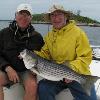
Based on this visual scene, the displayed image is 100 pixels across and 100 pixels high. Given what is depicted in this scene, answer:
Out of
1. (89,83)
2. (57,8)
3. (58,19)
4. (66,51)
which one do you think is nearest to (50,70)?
(66,51)

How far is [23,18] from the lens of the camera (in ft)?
19.9

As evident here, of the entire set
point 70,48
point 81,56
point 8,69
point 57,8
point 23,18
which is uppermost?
point 57,8

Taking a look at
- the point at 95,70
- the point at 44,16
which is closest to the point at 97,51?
the point at 95,70

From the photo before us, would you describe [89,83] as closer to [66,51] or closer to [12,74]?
[66,51]

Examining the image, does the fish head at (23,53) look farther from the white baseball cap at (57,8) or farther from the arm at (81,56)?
the white baseball cap at (57,8)

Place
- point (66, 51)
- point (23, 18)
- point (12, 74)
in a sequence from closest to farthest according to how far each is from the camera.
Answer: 1. point (12, 74)
2. point (66, 51)
3. point (23, 18)

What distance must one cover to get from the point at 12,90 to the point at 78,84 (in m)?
1.03

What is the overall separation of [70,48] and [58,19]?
491 millimetres

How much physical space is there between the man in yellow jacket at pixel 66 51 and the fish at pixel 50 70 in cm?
10

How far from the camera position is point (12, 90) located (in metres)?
5.99

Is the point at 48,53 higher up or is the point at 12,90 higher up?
the point at 48,53

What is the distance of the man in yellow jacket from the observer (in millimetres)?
5711

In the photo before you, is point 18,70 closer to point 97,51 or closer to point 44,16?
point 44,16

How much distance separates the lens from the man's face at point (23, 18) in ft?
19.9
